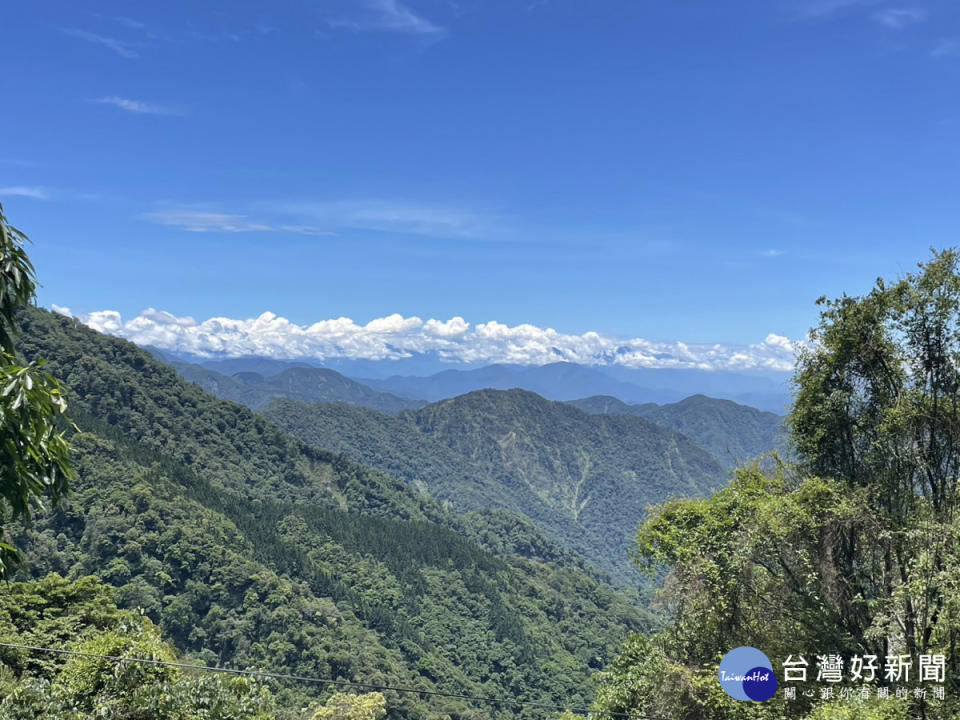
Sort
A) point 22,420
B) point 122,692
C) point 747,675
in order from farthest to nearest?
point 747,675 → point 122,692 → point 22,420

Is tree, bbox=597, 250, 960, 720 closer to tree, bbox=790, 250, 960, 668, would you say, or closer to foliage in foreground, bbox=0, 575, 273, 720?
tree, bbox=790, 250, 960, 668

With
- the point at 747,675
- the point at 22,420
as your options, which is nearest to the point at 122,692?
the point at 22,420

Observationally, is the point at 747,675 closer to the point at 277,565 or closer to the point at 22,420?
the point at 22,420

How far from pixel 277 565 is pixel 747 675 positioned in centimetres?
8734

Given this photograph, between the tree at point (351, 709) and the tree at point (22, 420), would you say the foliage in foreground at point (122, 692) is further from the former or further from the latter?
the tree at point (351, 709)

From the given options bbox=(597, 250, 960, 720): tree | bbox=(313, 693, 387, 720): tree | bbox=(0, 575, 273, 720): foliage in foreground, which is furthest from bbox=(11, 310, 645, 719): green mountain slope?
bbox=(597, 250, 960, 720): tree

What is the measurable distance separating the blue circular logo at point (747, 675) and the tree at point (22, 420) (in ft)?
42.5

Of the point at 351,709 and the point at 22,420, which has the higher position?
the point at 22,420

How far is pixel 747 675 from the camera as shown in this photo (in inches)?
491

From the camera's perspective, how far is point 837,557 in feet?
42.7

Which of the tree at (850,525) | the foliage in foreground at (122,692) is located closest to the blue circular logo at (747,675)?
the tree at (850,525)

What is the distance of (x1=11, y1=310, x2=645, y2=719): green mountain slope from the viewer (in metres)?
70.9

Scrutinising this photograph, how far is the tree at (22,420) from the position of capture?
4566 millimetres

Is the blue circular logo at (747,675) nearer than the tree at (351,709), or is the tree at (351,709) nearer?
the blue circular logo at (747,675)
